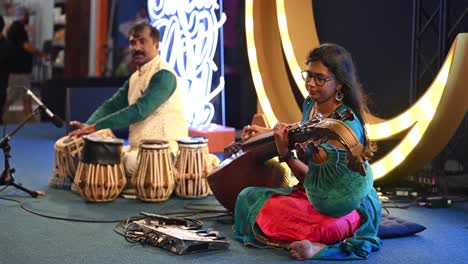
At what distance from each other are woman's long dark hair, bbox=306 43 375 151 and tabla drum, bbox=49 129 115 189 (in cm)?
257

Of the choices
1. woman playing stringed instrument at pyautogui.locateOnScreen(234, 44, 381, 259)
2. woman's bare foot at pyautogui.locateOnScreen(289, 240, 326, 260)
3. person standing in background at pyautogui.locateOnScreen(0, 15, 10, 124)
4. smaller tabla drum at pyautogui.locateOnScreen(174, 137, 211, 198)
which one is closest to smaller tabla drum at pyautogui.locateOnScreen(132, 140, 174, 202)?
smaller tabla drum at pyautogui.locateOnScreen(174, 137, 211, 198)

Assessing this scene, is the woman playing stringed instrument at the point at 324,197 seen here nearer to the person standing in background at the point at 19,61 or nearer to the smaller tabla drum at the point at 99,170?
the smaller tabla drum at the point at 99,170

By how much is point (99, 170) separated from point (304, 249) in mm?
2114

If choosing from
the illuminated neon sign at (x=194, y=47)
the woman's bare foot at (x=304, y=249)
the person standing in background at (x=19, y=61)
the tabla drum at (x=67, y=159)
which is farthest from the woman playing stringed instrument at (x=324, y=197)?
the person standing in background at (x=19, y=61)

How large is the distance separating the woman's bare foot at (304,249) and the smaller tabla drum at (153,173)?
71.7 inches

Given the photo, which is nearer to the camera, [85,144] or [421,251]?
[421,251]

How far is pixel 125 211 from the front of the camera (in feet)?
18.4

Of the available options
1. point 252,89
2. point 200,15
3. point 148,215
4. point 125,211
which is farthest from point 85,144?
point 252,89

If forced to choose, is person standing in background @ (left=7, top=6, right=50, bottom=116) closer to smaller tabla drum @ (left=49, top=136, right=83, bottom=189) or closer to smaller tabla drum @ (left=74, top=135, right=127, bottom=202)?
smaller tabla drum @ (left=49, top=136, right=83, bottom=189)

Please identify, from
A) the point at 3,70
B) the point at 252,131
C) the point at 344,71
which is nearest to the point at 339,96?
the point at 344,71

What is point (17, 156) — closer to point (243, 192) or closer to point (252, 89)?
point (252, 89)

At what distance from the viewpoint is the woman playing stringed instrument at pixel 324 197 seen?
4246mm

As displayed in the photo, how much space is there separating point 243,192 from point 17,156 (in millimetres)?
4143

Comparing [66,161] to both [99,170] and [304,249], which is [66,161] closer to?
[99,170]
